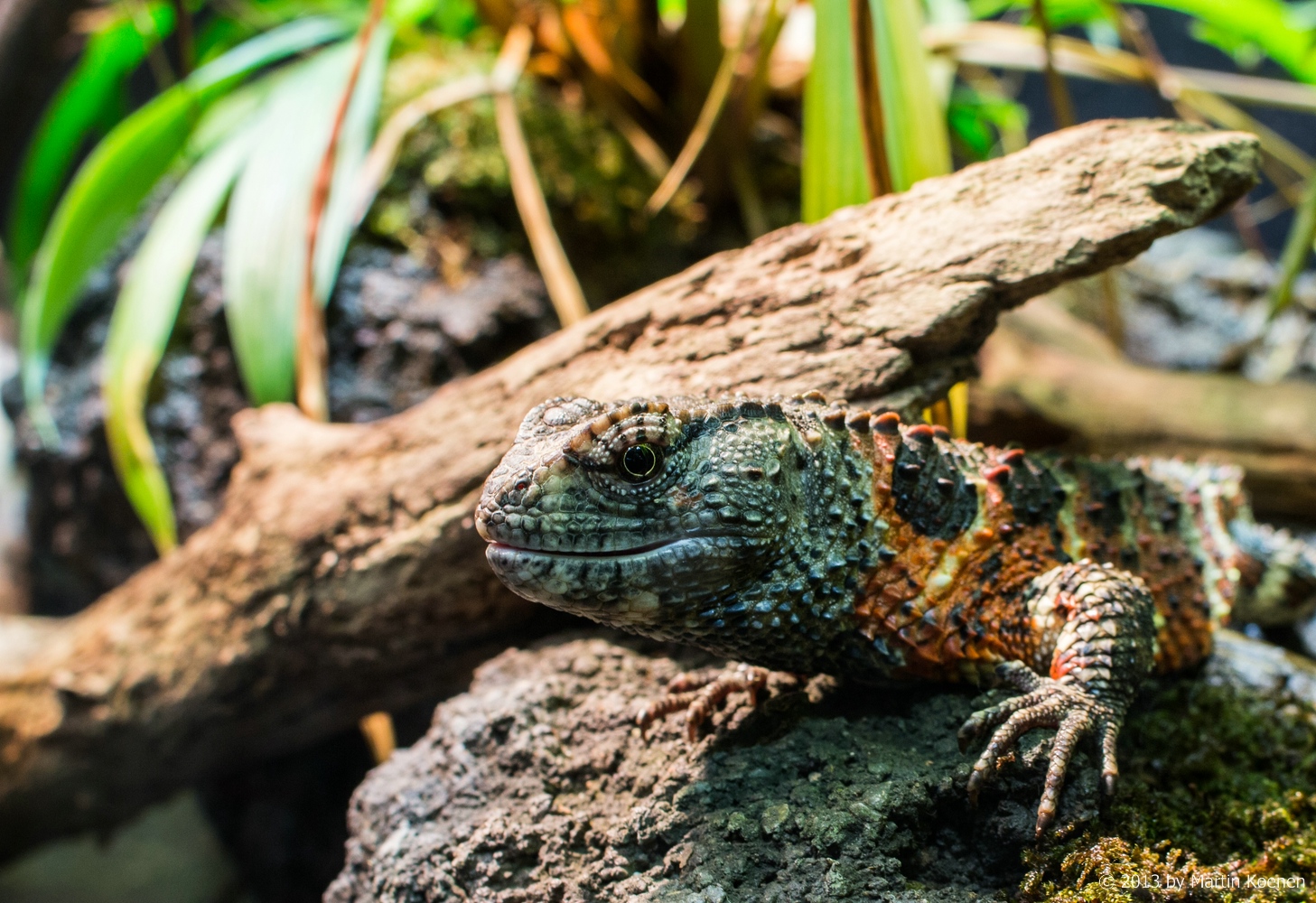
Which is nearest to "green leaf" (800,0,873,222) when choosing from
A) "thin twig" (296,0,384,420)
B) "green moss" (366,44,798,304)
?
"thin twig" (296,0,384,420)

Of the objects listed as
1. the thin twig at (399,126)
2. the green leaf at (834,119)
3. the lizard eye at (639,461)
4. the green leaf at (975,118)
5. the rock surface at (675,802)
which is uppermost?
the thin twig at (399,126)

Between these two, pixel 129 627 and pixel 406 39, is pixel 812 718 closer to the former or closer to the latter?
pixel 129 627

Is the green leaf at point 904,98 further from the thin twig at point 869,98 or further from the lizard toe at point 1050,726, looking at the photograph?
the lizard toe at point 1050,726

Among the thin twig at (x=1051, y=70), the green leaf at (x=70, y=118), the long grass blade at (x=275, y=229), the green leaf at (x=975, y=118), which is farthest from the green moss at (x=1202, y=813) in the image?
the green leaf at (x=70, y=118)

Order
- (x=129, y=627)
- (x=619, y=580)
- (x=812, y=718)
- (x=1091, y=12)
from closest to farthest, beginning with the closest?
(x=619, y=580), (x=812, y=718), (x=129, y=627), (x=1091, y=12)

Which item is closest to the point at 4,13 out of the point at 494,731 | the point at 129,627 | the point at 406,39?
the point at 406,39

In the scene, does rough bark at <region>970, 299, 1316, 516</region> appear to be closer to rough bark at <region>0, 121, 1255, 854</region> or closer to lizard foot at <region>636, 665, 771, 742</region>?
rough bark at <region>0, 121, 1255, 854</region>
